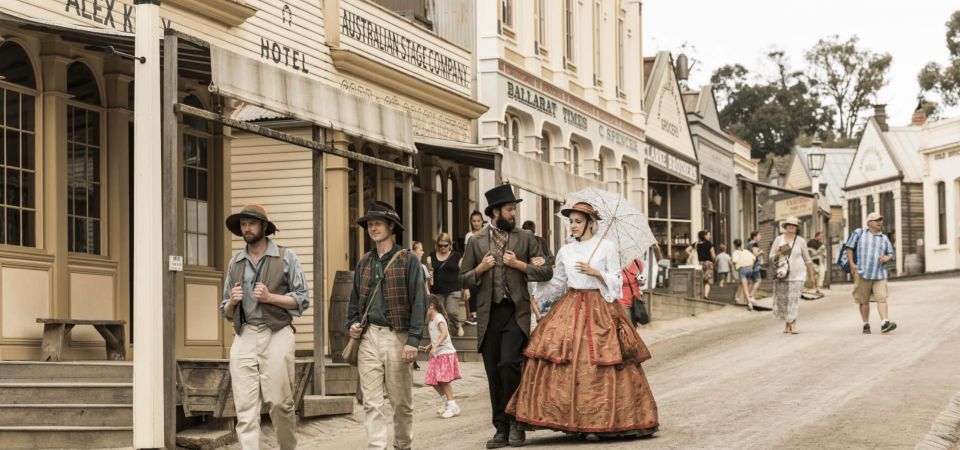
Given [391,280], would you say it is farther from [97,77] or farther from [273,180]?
[273,180]

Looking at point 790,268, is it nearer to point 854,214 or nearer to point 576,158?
point 576,158

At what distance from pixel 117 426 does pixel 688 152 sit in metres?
32.8

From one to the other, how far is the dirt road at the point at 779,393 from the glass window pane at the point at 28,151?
11.4 feet

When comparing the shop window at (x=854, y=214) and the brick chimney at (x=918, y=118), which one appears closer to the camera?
the brick chimney at (x=918, y=118)

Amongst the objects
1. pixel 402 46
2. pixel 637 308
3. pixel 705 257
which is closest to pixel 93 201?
pixel 637 308

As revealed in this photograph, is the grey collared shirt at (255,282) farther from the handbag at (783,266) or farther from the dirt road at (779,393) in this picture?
the handbag at (783,266)

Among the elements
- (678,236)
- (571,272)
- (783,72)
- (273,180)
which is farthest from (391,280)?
(783,72)

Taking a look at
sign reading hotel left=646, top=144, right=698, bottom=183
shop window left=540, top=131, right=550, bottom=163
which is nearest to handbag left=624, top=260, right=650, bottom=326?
shop window left=540, top=131, right=550, bottom=163

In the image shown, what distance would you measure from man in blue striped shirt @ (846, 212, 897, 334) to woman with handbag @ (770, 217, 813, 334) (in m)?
1.23

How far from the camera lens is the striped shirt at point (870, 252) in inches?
846

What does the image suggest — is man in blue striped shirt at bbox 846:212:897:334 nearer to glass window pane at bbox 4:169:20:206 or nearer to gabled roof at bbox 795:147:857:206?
glass window pane at bbox 4:169:20:206

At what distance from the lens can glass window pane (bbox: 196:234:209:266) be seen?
1716 cm

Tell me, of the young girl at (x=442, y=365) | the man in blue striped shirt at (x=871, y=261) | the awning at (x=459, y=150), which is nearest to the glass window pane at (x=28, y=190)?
the young girl at (x=442, y=365)

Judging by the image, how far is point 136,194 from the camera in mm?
11719
